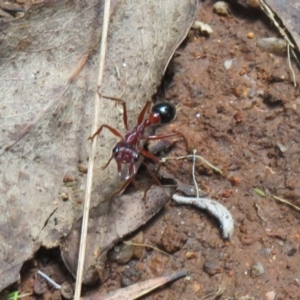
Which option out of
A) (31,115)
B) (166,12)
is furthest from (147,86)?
(31,115)

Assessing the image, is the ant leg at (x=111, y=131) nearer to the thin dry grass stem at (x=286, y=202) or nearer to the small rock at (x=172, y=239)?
the small rock at (x=172, y=239)

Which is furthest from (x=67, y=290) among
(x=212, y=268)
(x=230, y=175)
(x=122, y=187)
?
(x=230, y=175)

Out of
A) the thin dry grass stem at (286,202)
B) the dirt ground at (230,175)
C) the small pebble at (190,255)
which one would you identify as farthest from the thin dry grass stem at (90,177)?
the thin dry grass stem at (286,202)

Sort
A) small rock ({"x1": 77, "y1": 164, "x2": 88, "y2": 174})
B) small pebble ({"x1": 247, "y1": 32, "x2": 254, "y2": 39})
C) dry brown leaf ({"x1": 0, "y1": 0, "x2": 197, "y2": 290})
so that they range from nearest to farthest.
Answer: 1. dry brown leaf ({"x1": 0, "y1": 0, "x2": 197, "y2": 290})
2. small rock ({"x1": 77, "y1": 164, "x2": 88, "y2": 174})
3. small pebble ({"x1": 247, "y1": 32, "x2": 254, "y2": 39})

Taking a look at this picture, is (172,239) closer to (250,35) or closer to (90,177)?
(90,177)

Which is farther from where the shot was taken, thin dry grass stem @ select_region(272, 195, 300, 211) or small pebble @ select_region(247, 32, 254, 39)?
small pebble @ select_region(247, 32, 254, 39)

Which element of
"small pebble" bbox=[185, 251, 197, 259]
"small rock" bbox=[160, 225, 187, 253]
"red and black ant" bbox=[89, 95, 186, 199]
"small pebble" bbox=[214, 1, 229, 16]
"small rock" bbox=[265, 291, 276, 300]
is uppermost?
"small pebble" bbox=[214, 1, 229, 16]

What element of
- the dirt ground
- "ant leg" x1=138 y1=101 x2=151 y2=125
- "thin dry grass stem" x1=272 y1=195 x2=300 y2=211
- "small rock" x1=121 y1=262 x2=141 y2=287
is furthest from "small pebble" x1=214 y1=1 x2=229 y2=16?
"small rock" x1=121 y1=262 x2=141 y2=287

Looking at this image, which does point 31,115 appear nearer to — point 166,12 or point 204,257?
point 166,12

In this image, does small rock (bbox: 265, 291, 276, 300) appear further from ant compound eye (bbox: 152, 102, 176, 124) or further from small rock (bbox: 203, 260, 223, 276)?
ant compound eye (bbox: 152, 102, 176, 124)
